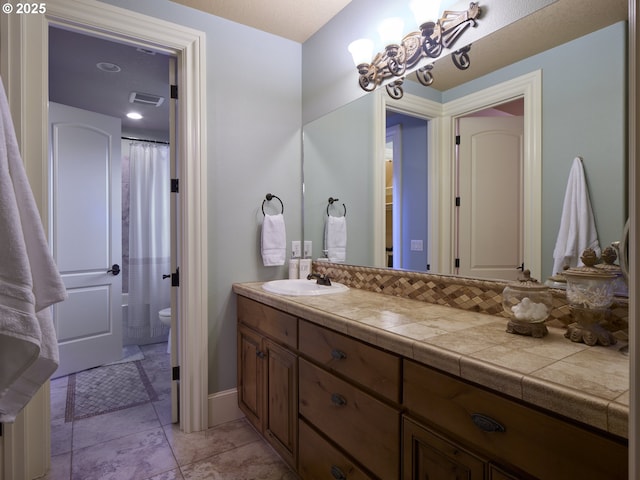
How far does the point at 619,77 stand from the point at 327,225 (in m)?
1.58

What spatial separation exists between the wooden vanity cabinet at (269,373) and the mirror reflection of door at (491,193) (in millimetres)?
841

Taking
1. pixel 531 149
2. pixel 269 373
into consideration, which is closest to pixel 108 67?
pixel 269 373

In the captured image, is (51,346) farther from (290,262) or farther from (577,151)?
(577,151)

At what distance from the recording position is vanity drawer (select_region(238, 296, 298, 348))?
63.9 inches

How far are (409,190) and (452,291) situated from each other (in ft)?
1.83

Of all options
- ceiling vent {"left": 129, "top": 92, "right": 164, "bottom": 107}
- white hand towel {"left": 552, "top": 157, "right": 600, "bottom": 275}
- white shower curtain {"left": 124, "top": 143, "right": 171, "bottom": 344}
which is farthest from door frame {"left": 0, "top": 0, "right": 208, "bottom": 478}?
white shower curtain {"left": 124, "top": 143, "right": 171, "bottom": 344}

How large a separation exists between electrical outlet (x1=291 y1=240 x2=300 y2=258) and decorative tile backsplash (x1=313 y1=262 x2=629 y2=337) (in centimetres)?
47

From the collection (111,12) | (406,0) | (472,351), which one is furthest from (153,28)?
(472,351)

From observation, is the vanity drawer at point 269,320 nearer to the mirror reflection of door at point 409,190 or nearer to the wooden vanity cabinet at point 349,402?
the wooden vanity cabinet at point 349,402

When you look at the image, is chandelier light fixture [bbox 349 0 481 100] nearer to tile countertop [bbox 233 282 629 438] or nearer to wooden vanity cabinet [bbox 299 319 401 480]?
tile countertop [bbox 233 282 629 438]

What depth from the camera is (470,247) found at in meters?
1.50

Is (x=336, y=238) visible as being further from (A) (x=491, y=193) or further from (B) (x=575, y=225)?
(B) (x=575, y=225)

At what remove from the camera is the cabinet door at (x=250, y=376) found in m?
1.90

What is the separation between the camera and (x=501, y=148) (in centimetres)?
139
